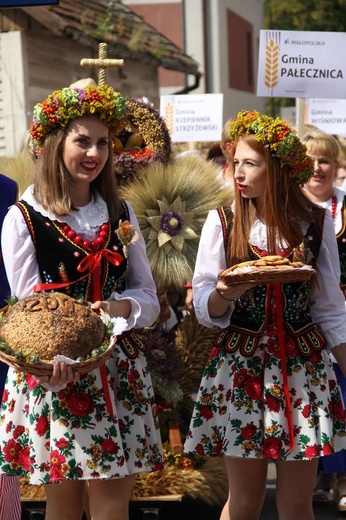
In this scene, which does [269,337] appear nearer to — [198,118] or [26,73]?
[198,118]

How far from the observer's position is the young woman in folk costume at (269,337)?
3.97 metres

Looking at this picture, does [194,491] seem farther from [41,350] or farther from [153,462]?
[41,350]

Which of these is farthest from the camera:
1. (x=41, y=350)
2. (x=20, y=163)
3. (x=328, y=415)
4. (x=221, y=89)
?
(x=221, y=89)

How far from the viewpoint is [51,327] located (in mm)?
3484

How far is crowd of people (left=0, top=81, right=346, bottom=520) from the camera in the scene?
3.72 meters

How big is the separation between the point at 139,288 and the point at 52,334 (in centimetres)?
60

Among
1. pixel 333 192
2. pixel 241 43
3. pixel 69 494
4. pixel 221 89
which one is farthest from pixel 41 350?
pixel 241 43

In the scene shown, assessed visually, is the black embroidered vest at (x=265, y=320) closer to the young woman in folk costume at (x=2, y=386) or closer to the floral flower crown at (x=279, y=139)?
the floral flower crown at (x=279, y=139)

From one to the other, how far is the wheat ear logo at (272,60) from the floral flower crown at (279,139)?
2.95 metres

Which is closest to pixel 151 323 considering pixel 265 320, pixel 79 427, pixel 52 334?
pixel 265 320

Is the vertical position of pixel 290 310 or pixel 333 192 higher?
pixel 333 192

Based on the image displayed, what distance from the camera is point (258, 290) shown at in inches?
160

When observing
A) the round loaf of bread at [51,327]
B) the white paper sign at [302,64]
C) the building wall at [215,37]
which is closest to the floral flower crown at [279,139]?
the round loaf of bread at [51,327]

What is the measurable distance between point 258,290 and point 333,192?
7.07ft
